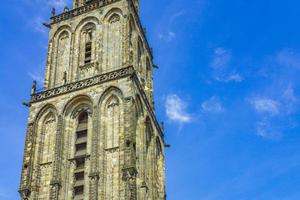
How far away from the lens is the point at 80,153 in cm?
3023

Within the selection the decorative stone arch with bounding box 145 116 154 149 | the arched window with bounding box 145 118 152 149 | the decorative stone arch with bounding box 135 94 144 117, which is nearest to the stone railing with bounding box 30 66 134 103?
the decorative stone arch with bounding box 135 94 144 117

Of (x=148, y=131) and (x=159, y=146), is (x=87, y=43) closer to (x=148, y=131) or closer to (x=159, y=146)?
(x=148, y=131)

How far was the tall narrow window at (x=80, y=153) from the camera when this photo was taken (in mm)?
28680

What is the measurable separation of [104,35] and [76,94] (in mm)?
5114

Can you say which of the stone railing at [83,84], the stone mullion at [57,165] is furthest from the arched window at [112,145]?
the stone mullion at [57,165]

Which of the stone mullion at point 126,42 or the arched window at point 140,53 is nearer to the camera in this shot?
the stone mullion at point 126,42

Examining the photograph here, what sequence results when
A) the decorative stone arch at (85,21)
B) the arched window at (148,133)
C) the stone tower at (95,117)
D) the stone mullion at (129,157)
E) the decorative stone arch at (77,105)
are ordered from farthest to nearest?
the decorative stone arch at (85,21) → the arched window at (148,133) → the decorative stone arch at (77,105) → the stone tower at (95,117) → the stone mullion at (129,157)

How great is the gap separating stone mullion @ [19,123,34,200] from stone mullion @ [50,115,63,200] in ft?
4.98

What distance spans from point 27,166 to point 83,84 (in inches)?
237

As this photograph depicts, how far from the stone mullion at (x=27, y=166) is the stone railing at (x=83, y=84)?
84.4 inches

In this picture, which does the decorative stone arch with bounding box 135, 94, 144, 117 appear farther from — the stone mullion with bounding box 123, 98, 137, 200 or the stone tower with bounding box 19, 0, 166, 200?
the stone mullion with bounding box 123, 98, 137, 200

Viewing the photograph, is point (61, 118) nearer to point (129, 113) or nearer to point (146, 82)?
point (129, 113)

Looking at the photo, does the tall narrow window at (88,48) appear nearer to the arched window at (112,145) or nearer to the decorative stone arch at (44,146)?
the decorative stone arch at (44,146)

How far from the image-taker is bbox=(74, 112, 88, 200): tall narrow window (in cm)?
2868
